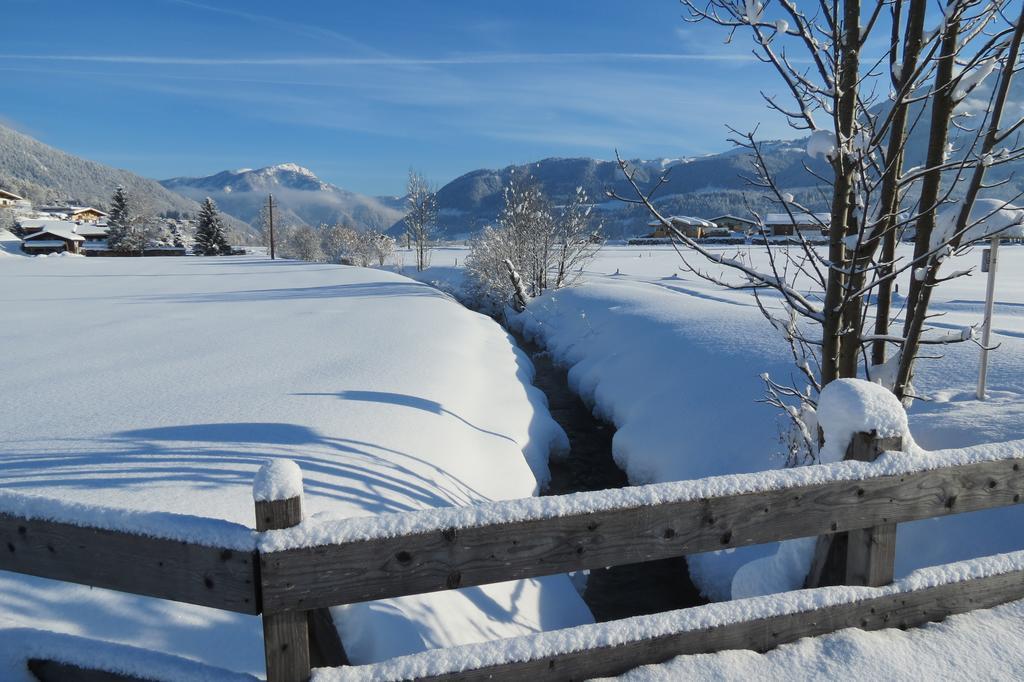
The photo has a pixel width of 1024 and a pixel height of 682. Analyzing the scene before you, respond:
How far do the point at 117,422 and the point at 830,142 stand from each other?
7.25 meters

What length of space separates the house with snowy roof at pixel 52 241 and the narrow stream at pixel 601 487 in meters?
83.1

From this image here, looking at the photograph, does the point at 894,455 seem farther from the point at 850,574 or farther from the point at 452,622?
the point at 452,622

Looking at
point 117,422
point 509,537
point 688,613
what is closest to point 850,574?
point 688,613

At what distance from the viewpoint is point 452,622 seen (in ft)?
12.6

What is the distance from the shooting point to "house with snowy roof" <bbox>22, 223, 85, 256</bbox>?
242 feet

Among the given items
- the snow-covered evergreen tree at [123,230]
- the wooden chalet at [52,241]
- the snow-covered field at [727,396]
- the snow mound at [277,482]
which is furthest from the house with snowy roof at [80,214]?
the snow mound at [277,482]

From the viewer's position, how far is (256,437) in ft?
20.1

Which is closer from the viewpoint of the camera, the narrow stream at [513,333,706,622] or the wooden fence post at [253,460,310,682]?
the wooden fence post at [253,460,310,682]

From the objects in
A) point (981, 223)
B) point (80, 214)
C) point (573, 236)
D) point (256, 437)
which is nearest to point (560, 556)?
point (981, 223)

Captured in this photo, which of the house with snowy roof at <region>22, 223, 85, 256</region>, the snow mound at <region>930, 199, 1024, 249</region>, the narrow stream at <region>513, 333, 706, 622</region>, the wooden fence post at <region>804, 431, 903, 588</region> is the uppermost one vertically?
the house with snowy roof at <region>22, 223, 85, 256</region>

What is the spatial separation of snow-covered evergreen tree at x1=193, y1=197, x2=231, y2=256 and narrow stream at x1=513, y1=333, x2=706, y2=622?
64975 millimetres

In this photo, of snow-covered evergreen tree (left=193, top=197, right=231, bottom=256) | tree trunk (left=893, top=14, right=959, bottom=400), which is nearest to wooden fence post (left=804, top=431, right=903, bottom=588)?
tree trunk (left=893, top=14, right=959, bottom=400)

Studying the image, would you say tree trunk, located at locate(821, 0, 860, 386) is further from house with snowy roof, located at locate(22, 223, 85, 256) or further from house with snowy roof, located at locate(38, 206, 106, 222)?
house with snowy roof, located at locate(38, 206, 106, 222)

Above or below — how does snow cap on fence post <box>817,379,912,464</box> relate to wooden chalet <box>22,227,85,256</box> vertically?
below
